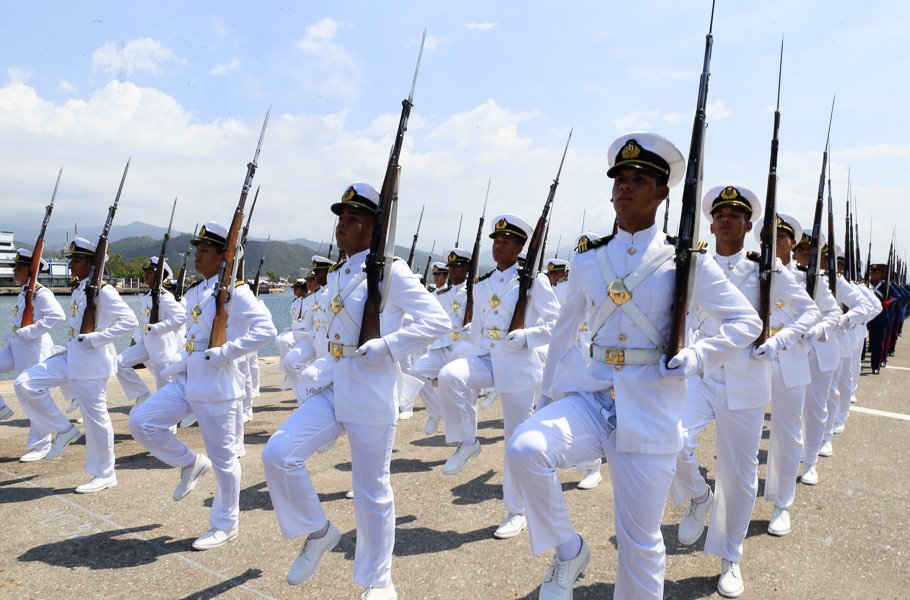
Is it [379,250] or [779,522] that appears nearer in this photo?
[379,250]

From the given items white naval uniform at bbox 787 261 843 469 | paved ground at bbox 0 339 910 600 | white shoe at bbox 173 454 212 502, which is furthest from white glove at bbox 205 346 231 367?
white naval uniform at bbox 787 261 843 469

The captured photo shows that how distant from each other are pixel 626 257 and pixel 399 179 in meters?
1.93

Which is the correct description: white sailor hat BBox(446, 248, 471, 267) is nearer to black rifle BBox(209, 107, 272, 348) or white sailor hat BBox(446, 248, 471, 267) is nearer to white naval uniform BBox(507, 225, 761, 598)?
black rifle BBox(209, 107, 272, 348)

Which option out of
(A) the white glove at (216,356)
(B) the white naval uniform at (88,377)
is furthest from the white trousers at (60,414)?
(A) the white glove at (216,356)

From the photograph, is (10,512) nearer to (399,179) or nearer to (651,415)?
(399,179)

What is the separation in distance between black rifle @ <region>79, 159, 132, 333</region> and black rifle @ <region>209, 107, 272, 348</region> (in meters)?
2.25

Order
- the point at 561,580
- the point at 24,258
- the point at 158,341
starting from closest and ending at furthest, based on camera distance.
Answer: the point at 561,580 → the point at 24,258 → the point at 158,341

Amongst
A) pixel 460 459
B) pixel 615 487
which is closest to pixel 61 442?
pixel 460 459

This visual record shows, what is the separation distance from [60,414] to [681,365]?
7.22m

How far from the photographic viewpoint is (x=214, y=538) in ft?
16.0

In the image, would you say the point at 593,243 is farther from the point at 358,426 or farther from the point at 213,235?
the point at 213,235

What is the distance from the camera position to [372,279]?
427 centimetres

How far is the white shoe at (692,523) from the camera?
480cm

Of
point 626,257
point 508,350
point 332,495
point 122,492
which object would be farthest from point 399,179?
point 122,492
